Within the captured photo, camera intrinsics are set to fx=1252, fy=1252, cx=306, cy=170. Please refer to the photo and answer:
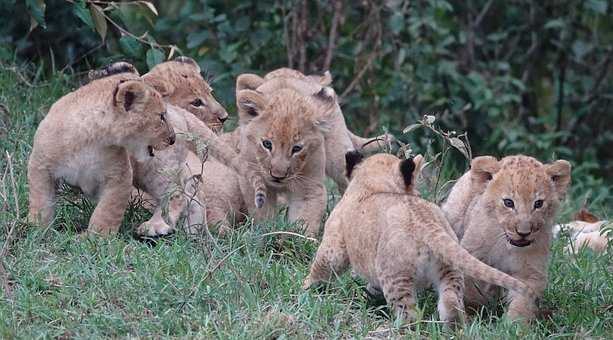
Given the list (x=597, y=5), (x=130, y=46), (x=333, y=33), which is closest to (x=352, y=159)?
(x=130, y=46)

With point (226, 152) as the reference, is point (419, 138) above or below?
below

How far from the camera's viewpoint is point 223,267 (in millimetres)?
6379

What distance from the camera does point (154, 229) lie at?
275 inches

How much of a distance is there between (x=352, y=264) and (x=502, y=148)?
5979 mm

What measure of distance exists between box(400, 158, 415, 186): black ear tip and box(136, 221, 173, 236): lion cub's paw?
139 centimetres

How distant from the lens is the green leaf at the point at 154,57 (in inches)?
347

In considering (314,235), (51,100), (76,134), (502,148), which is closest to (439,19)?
(502,148)

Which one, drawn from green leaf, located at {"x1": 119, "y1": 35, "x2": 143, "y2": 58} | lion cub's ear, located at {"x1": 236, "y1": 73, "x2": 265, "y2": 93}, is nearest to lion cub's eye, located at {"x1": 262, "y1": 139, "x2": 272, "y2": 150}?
lion cub's ear, located at {"x1": 236, "y1": 73, "x2": 265, "y2": 93}

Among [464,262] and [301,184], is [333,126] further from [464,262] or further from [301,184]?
[464,262]

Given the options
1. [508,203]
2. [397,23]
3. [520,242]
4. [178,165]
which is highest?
[508,203]

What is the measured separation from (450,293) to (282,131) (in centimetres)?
188

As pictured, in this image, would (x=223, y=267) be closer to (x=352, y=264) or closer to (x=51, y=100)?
(x=352, y=264)

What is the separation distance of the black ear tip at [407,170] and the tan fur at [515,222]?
0.33 meters

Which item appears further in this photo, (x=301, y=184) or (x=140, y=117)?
(x=301, y=184)
